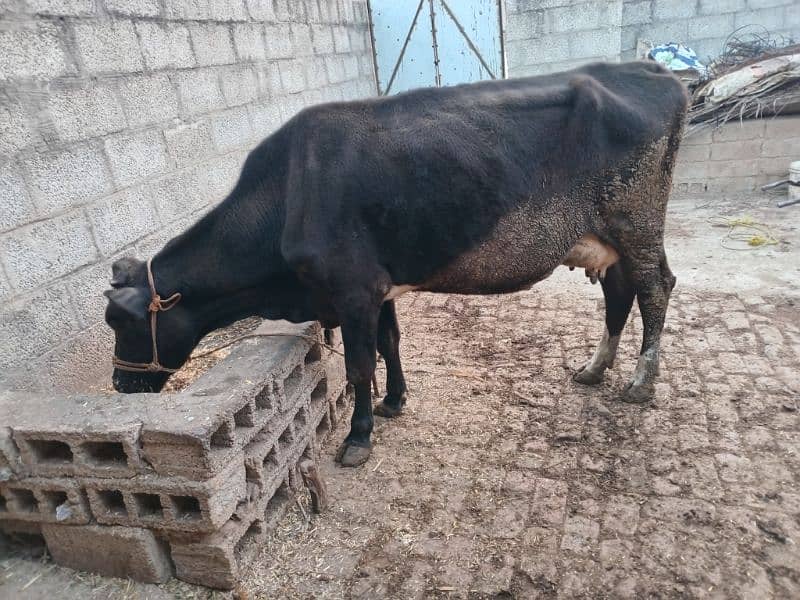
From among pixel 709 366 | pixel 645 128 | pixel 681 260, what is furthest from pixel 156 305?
pixel 681 260

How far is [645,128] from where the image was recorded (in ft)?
11.0

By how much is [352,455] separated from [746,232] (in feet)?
18.0

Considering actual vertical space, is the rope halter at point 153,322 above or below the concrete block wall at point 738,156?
above

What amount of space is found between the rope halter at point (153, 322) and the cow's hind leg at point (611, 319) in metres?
2.65

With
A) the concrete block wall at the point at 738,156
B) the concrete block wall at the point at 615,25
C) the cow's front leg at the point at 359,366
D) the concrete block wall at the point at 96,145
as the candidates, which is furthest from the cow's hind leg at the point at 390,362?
the concrete block wall at the point at 615,25

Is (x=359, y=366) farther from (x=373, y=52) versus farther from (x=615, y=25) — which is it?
(x=615, y=25)

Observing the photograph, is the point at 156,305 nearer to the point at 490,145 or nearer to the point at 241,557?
the point at 241,557

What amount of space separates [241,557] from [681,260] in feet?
17.0

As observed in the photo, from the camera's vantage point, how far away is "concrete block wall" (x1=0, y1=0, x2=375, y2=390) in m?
3.18

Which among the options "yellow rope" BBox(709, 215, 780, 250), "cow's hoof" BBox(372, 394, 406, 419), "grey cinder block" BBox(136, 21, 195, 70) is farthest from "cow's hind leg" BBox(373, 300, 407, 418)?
"yellow rope" BBox(709, 215, 780, 250)

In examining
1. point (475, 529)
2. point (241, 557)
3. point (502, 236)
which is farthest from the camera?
point (502, 236)

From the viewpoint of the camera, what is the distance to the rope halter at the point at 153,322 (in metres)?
3.05

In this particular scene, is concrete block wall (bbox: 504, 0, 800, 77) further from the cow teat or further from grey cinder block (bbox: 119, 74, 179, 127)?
the cow teat

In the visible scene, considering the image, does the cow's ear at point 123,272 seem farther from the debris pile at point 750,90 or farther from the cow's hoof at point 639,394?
the debris pile at point 750,90
